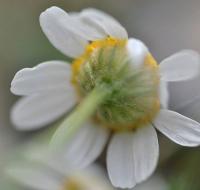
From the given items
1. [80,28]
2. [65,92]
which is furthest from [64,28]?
[65,92]

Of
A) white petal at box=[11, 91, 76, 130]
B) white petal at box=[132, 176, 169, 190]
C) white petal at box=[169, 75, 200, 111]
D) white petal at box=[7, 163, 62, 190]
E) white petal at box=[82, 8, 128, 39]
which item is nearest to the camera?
white petal at box=[7, 163, 62, 190]

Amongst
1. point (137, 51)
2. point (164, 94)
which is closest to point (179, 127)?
point (164, 94)

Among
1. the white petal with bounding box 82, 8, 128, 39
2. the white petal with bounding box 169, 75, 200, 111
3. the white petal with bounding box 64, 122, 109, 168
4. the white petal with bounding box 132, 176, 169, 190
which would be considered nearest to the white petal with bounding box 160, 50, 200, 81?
the white petal with bounding box 82, 8, 128, 39

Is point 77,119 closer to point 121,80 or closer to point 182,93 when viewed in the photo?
point 121,80

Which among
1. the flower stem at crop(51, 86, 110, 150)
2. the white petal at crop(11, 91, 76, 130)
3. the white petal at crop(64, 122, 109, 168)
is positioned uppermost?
the flower stem at crop(51, 86, 110, 150)

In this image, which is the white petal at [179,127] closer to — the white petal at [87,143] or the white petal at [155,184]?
the white petal at [87,143]

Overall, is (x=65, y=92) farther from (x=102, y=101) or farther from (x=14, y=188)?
(x=14, y=188)

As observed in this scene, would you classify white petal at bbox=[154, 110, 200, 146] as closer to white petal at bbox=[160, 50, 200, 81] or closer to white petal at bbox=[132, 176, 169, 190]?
white petal at bbox=[160, 50, 200, 81]
